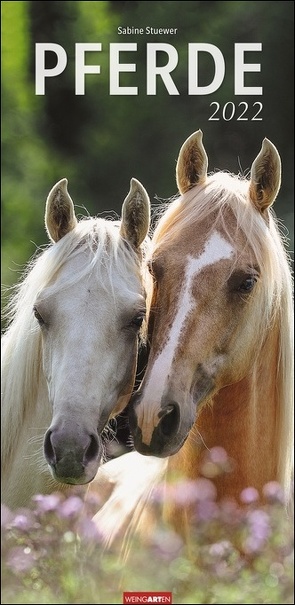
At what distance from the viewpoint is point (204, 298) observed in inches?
106

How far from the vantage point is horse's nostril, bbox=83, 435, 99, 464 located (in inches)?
98.0

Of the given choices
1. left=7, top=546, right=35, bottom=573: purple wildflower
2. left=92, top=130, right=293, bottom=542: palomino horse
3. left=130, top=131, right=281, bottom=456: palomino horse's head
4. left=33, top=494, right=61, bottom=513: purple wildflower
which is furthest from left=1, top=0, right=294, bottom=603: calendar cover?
left=130, top=131, right=281, bottom=456: palomino horse's head

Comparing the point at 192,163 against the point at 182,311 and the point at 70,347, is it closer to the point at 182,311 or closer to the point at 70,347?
the point at 182,311

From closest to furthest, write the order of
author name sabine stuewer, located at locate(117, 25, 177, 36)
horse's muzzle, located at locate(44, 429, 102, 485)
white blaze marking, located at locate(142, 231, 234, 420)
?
horse's muzzle, located at locate(44, 429, 102, 485) → white blaze marking, located at locate(142, 231, 234, 420) → author name sabine stuewer, located at locate(117, 25, 177, 36)

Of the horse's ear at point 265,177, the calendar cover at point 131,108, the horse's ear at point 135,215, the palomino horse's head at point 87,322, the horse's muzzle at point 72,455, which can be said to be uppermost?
the calendar cover at point 131,108

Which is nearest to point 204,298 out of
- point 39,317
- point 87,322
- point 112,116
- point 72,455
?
point 87,322

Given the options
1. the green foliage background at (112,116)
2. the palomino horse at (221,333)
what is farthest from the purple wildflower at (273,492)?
the green foliage background at (112,116)

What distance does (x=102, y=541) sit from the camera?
310cm

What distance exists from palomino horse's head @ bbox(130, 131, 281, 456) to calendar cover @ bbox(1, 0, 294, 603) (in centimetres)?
42

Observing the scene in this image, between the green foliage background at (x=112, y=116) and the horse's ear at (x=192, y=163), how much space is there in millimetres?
1068

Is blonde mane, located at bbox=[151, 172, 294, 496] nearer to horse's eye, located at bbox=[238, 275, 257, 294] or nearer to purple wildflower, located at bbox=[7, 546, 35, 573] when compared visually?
horse's eye, located at bbox=[238, 275, 257, 294]

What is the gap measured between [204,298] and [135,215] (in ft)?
1.37

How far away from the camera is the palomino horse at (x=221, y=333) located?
8.57 ft

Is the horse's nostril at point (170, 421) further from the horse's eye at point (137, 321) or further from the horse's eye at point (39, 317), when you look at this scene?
the horse's eye at point (39, 317)
